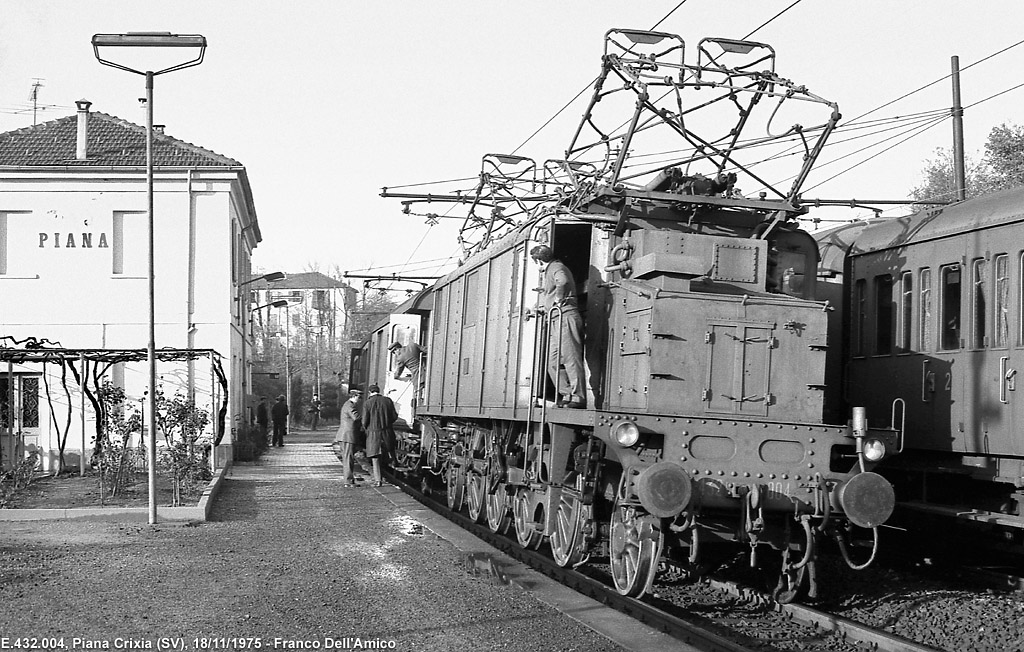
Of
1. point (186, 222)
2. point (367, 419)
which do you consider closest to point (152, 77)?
point (367, 419)

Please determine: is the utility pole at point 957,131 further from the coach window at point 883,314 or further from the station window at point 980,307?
the station window at point 980,307

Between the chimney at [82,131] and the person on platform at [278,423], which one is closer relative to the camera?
the chimney at [82,131]

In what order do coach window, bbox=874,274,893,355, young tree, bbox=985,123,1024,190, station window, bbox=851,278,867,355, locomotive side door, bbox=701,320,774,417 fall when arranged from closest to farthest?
locomotive side door, bbox=701,320,774,417 → coach window, bbox=874,274,893,355 → station window, bbox=851,278,867,355 → young tree, bbox=985,123,1024,190

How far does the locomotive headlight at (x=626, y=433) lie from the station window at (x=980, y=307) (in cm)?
430

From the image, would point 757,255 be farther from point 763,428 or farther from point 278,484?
point 278,484

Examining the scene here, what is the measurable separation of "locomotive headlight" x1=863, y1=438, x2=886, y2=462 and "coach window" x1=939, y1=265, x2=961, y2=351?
2938 mm

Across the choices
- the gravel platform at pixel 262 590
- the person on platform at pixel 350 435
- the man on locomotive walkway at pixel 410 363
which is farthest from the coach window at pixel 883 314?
the person on platform at pixel 350 435

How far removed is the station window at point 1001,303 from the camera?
1066cm

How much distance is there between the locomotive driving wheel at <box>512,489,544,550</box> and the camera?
11.8 meters

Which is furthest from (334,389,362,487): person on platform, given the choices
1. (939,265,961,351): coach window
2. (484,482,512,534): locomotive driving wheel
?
(939,265,961,351): coach window

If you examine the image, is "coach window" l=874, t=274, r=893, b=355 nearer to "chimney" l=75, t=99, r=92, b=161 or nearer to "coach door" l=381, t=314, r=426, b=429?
"coach door" l=381, t=314, r=426, b=429

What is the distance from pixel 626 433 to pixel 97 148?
24.3 meters

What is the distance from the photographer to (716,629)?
8711 millimetres

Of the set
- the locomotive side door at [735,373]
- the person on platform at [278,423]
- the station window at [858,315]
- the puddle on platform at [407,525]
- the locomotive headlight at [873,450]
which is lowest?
the person on platform at [278,423]
